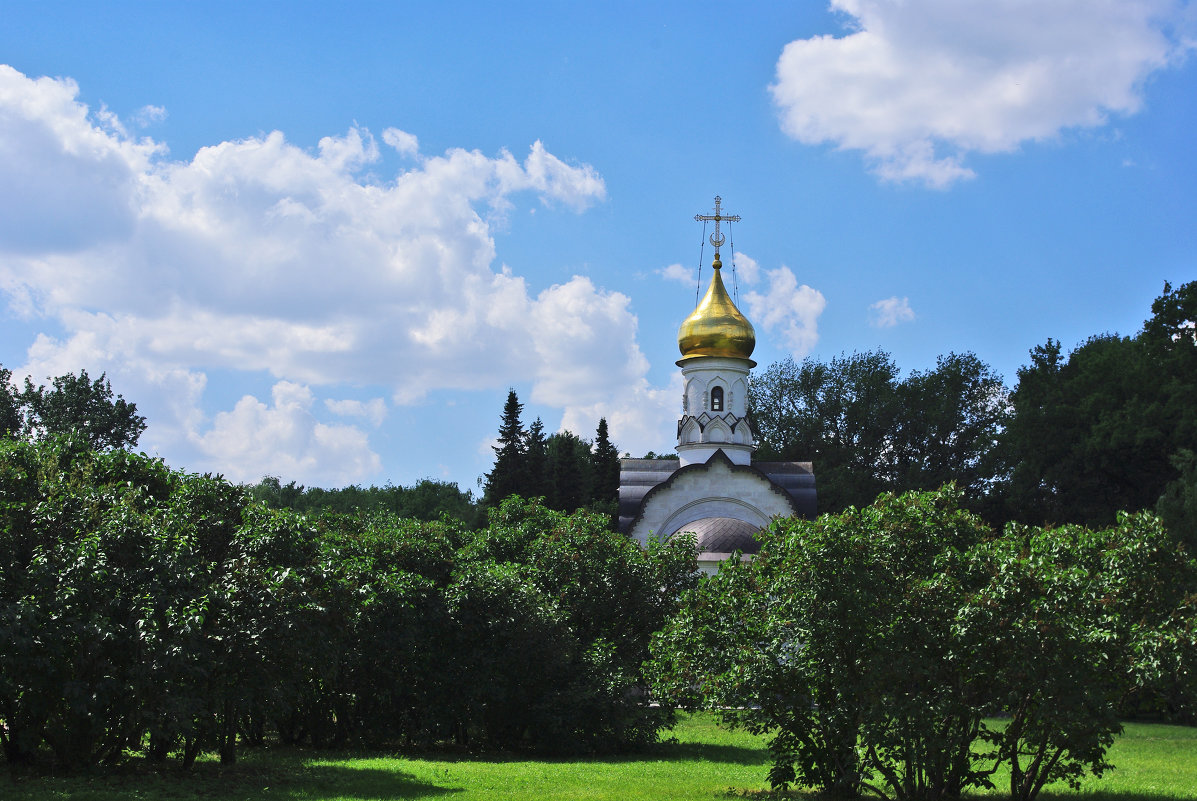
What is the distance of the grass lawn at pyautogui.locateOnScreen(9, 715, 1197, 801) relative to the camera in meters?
11.3

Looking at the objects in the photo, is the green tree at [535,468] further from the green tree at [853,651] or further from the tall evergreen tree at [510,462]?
the green tree at [853,651]

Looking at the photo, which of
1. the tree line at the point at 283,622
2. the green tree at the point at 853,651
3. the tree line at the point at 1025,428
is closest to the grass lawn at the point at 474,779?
the tree line at the point at 283,622

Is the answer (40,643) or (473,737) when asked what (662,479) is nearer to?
(473,737)

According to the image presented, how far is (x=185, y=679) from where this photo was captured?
1162cm

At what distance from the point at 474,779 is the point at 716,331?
22.8 meters

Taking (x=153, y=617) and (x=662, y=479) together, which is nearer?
(x=153, y=617)

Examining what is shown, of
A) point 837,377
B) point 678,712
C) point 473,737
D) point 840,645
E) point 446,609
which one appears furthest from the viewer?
point 837,377

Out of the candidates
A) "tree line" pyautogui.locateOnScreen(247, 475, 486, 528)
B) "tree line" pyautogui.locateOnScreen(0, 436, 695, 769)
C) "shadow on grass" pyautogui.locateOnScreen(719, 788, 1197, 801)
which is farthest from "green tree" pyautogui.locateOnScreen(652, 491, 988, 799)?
"tree line" pyautogui.locateOnScreen(247, 475, 486, 528)

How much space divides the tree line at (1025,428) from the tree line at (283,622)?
913 centimetres

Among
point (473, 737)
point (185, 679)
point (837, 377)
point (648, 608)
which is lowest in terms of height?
point (473, 737)

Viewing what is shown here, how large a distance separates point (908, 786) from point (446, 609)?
7398 mm

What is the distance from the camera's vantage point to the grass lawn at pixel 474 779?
11258mm

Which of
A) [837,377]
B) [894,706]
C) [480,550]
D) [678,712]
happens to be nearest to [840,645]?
[894,706]

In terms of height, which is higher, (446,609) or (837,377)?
(837,377)
